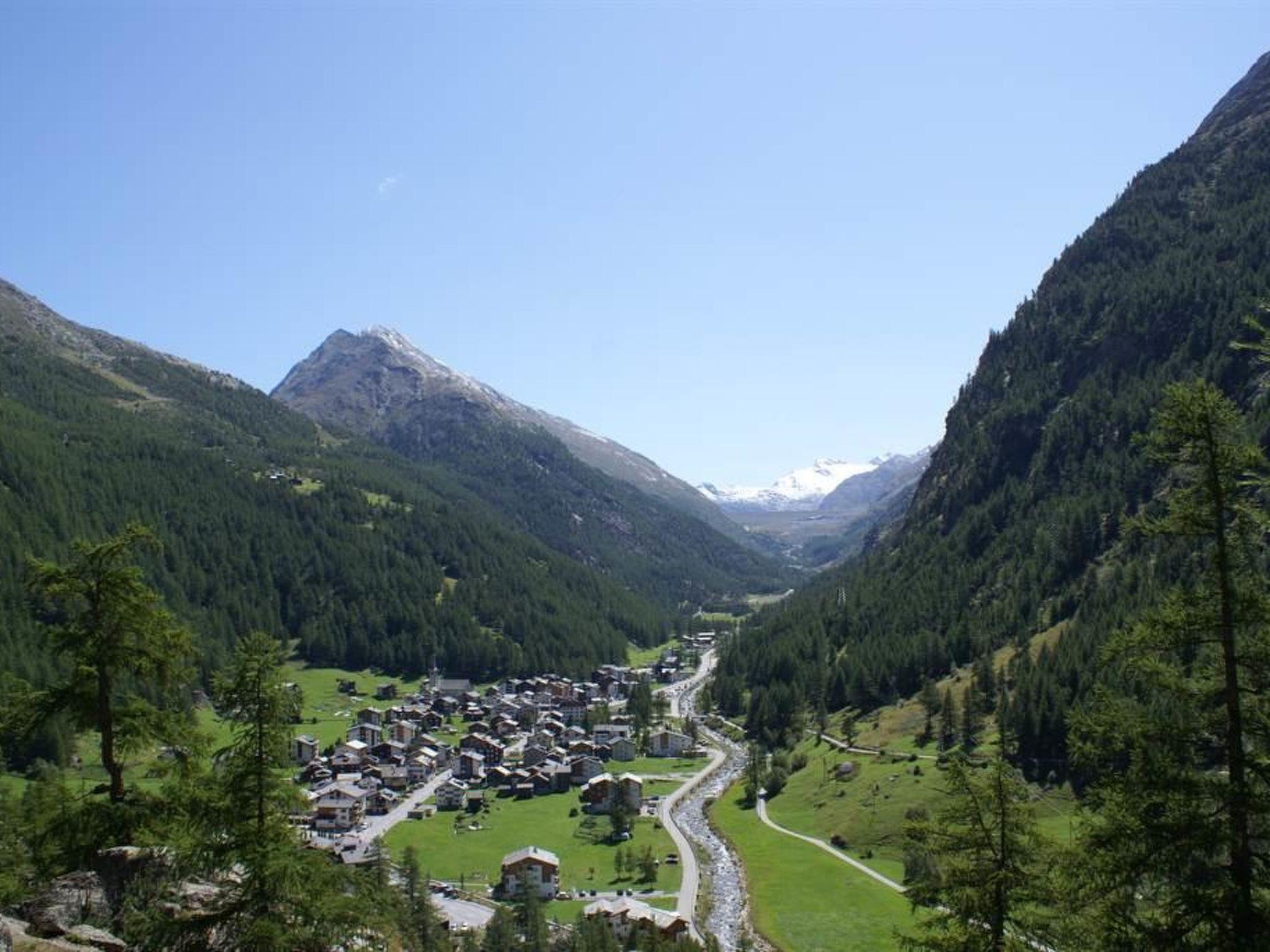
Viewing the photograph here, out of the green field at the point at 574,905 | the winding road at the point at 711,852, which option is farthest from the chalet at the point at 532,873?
the winding road at the point at 711,852

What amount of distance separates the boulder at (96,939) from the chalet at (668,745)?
439 ft

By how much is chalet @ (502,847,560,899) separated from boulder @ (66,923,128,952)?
224 ft

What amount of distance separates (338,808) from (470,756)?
32424 millimetres

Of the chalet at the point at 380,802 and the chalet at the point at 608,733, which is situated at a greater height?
the chalet at the point at 608,733

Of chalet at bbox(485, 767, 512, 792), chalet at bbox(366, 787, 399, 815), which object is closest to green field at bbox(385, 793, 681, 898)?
chalet at bbox(366, 787, 399, 815)

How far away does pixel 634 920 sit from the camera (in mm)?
72312

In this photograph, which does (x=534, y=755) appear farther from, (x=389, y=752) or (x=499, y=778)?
(x=389, y=752)

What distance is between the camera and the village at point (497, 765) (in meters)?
86.5

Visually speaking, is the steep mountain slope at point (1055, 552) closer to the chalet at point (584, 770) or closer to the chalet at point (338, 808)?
the chalet at point (584, 770)

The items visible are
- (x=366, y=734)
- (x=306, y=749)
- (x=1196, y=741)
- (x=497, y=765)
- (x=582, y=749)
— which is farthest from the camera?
(x=366, y=734)

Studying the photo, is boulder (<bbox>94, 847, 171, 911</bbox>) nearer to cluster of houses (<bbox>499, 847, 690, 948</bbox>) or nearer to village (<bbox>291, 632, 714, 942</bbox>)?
cluster of houses (<bbox>499, 847, 690, 948</bbox>)

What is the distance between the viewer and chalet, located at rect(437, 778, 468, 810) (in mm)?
121875

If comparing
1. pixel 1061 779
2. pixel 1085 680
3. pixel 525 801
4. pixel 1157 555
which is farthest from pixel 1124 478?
pixel 525 801

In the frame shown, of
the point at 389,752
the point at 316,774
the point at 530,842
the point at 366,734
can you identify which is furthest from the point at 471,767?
the point at 530,842
